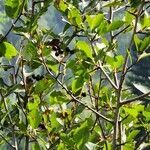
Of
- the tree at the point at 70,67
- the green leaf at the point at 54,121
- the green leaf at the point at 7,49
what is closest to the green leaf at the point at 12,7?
the tree at the point at 70,67

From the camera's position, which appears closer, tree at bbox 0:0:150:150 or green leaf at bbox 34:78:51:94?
tree at bbox 0:0:150:150

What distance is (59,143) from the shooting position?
2219mm

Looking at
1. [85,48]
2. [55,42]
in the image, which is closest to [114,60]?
[85,48]

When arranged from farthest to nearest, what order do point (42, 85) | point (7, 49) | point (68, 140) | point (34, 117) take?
point (42, 85)
point (34, 117)
point (7, 49)
point (68, 140)

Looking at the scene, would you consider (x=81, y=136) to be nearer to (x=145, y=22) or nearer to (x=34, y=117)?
(x=34, y=117)

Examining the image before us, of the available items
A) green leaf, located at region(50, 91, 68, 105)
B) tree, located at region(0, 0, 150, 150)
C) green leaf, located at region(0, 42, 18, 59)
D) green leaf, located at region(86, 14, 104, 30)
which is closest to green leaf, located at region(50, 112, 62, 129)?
tree, located at region(0, 0, 150, 150)

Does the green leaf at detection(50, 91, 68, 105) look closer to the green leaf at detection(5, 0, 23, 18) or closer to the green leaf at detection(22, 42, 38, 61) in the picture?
the green leaf at detection(22, 42, 38, 61)

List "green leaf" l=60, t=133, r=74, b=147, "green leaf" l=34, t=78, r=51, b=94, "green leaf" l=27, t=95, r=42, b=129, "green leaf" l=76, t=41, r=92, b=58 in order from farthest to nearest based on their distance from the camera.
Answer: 1. "green leaf" l=34, t=78, r=51, b=94
2. "green leaf" l=27, t=95, r=42, b=129
3. "green leaf" l=76, t=41, r=92, b=58
4. "green leaf" l=60, t=133, r=74, b=147

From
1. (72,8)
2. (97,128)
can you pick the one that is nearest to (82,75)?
(72,8)

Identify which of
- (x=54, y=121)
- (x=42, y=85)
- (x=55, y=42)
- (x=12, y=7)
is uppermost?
(x=12, y=7)

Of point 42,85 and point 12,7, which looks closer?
point 12,7

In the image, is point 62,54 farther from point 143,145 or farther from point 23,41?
point 143,145

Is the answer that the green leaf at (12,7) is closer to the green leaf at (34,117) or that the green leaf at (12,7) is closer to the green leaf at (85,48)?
the green leaf at (85,48)

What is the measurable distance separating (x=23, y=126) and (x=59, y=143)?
0.87ft
